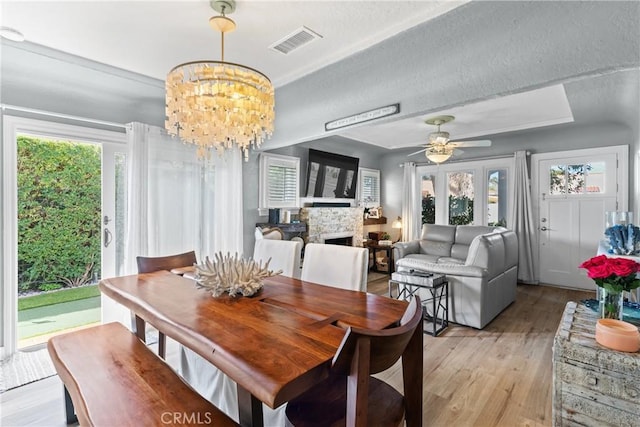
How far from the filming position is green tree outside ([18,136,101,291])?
4023 millimetres

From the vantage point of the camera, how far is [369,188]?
22.4ft

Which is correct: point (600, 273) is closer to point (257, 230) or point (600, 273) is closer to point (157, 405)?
point (157, 405)

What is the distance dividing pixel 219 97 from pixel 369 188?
5272mm

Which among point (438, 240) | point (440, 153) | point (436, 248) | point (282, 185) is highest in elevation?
point (440, 153)

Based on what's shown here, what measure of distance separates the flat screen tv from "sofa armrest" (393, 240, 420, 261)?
4.89ft

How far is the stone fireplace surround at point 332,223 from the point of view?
5068mm

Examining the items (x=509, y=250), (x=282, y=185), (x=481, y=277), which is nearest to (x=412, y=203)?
(x=509, y=250)

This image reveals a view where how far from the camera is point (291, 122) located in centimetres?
337

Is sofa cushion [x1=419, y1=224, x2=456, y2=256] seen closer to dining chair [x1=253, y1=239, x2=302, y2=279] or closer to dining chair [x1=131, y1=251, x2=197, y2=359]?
dining chair [x1=253, y1=239, x2=302, y2=279]

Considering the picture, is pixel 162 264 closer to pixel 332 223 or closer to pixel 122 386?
pixel 122 386

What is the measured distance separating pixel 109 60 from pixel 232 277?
2120mm

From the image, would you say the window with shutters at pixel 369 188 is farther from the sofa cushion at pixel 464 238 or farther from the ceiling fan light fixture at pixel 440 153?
the ceiling fan light fixture at pixel 440 153

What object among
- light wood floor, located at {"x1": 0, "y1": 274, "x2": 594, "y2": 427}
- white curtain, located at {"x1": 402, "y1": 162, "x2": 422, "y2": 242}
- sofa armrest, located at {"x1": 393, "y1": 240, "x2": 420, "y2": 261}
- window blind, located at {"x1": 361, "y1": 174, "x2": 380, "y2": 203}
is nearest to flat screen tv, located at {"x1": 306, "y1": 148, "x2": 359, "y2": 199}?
window blind, located at {"x1": 361, "y1": 174, "x2": 380, "y2": 203}

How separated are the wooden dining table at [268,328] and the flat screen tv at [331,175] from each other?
10.9 ft
